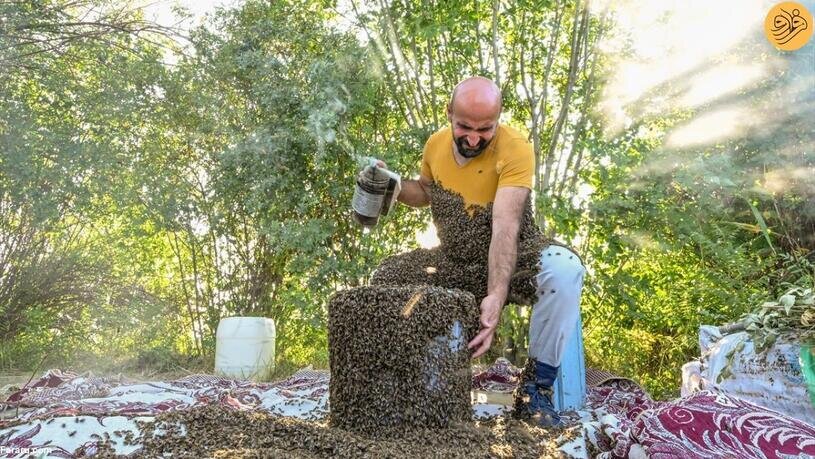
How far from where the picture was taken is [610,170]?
4105mm

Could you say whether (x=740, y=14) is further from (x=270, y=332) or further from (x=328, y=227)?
(x=270, y=332)

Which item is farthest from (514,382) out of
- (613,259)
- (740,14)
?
(740,14)

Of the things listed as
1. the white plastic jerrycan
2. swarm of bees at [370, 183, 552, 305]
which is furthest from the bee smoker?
the white plastic jerrycan

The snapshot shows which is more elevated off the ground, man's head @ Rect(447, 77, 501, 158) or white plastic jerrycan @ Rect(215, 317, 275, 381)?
man's head @ Rect(447, 77, 501, 158)

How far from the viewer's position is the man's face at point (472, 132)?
286 cm

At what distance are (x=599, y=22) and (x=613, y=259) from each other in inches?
60.7

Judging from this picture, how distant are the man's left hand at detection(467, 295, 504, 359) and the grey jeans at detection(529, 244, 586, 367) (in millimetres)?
318

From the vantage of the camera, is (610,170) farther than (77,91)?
No

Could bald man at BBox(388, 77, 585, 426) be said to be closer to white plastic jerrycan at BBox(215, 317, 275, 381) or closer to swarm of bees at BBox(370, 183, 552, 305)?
swarm of bees at BBox(370, 183, 552, 305)

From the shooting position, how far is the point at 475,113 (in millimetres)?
2822

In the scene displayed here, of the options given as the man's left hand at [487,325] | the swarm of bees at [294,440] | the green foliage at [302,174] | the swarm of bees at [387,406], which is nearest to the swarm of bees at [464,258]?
the man's left hand at [487,325]

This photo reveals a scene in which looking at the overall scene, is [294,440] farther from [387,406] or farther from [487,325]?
[487,325]

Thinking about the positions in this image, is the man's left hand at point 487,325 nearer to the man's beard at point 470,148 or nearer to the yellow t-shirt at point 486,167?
the yellow t-shirt at point 486,167

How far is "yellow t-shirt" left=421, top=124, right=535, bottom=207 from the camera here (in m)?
2.88
